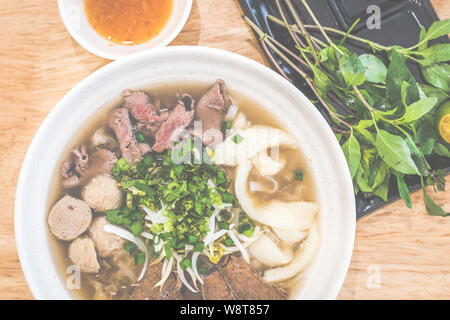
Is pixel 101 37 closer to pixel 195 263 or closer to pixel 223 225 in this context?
pixel 223 225

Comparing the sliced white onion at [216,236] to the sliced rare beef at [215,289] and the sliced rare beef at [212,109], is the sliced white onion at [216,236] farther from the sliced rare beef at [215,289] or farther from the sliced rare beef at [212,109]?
the sliced rare beef at [212,109]

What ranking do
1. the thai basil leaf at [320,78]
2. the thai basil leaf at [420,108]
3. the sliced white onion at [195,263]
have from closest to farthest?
the thai basil leaf at [420,108] < the thai basil leaf at [320,78] < the sliced white onion at [195,263]

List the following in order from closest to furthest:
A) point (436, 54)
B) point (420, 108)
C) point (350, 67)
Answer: point (420, 108), point (350, 67), point (436, 54)

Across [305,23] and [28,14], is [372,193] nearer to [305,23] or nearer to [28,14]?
[305,23]

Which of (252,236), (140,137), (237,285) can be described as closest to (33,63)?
(140,137)

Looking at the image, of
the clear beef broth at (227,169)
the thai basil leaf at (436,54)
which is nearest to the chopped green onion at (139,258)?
the clear beef broth at (227,169)

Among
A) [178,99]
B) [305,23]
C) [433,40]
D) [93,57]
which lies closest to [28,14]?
[93,57]
